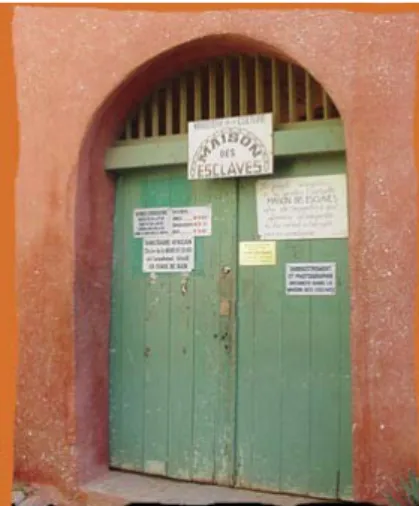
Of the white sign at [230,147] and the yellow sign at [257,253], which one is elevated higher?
the white sign at [230,147]

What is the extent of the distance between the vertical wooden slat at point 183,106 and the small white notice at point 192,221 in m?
0.51

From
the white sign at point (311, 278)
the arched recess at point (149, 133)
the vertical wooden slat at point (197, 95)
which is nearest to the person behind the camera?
the white sign at point (311, 278)

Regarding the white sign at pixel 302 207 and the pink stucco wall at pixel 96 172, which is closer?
the pink stucco wall at pixel 96 172

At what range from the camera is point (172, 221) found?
4430 mm

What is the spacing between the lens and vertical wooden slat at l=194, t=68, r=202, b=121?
4340 millimetres

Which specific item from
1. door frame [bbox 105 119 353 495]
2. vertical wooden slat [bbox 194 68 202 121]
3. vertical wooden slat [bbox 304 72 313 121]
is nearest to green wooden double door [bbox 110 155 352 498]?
door frame [bbox 105 119 353 495]

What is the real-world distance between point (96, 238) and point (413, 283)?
2.05 meters

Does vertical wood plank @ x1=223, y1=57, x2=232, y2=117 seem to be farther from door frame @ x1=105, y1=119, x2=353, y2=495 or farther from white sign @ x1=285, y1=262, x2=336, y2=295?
white sign @ x1=285, y1=262, x2=336, y2=295

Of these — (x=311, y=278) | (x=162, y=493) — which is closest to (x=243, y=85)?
(x=311, y=278)

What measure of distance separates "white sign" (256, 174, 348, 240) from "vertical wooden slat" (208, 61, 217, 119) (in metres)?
0.54

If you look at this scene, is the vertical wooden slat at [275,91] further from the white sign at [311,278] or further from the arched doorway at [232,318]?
the white sign at [311,278]

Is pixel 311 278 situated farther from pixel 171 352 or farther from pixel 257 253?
pixel 171 352

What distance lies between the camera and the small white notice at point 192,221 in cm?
434

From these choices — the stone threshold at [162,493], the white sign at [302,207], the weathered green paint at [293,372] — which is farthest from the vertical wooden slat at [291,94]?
the stone threshold at [162,493]
